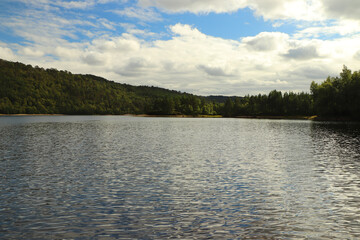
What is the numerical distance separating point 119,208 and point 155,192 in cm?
409

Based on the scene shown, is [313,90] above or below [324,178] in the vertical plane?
above

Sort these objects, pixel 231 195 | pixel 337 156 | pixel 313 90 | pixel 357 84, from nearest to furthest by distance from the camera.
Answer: pixel 231 195 < pixel 337 156 < pixel 357 84 < pixel 313 90

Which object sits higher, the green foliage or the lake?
the green foliage

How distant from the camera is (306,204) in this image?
59.6ft

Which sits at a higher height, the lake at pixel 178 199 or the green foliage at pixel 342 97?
the green foliage at pixel 342 97

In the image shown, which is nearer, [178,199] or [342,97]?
[178,199]

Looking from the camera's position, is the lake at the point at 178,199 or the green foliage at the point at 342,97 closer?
the lake at the point at 178,199

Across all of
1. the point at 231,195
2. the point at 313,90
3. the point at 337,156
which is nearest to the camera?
the point at 231,195

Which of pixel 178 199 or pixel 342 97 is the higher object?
pixel 342 97

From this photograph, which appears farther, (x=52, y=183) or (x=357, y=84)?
(x=357, y=84)

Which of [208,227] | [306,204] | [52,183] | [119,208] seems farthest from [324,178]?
[52,183]

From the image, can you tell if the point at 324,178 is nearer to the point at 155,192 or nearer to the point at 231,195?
the point at 231,195

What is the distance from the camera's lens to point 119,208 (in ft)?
55.9

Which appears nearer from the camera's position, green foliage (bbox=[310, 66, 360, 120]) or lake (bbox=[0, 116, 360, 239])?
lake (bbox=[0, 116, 360, 239])
